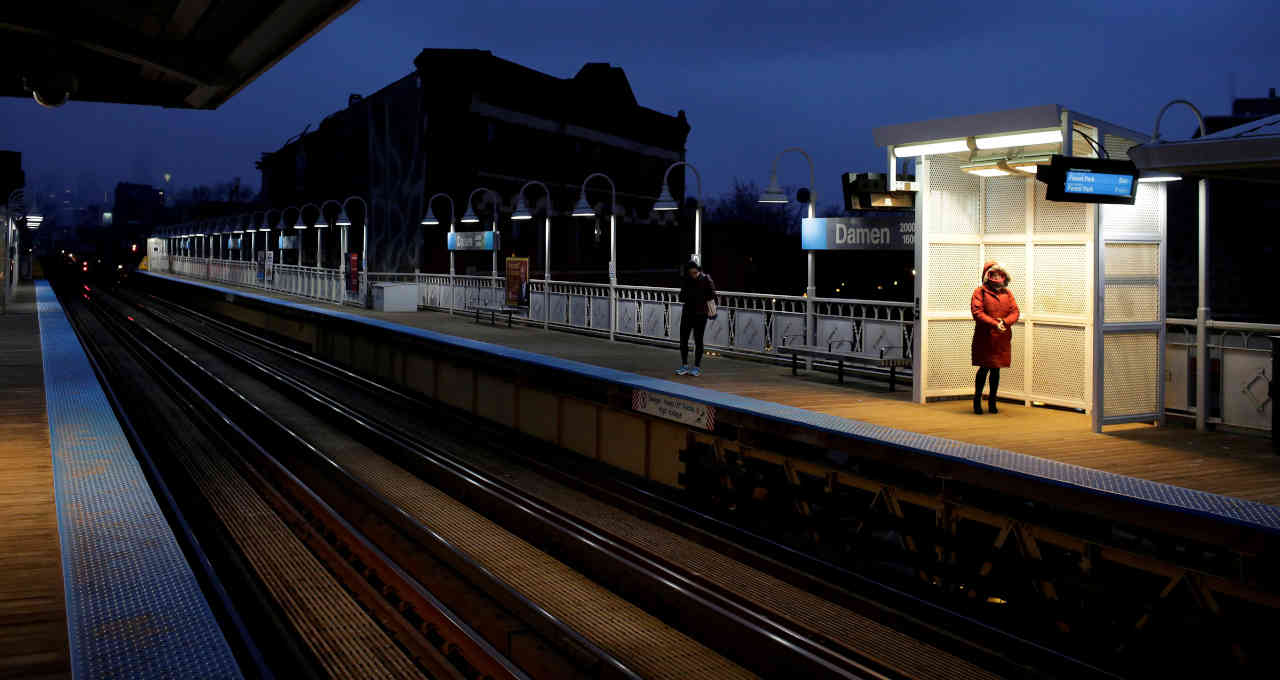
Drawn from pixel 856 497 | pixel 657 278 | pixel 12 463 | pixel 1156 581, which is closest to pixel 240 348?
pixel 12 463

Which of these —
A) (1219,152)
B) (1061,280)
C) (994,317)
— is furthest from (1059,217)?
(1219,152)

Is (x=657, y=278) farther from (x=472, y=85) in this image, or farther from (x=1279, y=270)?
(x=1279, y=270)

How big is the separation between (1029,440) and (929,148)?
4.10m

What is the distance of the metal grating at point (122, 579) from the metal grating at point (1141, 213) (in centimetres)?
932

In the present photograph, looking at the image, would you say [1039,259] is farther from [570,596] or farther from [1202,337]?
[570,596]

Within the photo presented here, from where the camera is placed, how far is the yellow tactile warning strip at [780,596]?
7.14m

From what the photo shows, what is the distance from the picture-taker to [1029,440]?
9977mm

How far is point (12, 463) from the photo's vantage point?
382 inches

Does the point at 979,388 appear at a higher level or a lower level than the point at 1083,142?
lower

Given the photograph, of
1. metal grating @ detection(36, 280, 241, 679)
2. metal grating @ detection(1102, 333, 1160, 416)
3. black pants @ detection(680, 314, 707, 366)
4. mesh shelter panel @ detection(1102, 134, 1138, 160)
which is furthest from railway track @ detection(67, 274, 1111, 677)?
mesh shelter panel @ detection(1102, 134, 1138, 160)

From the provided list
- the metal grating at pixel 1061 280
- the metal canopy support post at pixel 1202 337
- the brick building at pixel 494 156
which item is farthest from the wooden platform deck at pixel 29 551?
the brick building at pixel 494 156

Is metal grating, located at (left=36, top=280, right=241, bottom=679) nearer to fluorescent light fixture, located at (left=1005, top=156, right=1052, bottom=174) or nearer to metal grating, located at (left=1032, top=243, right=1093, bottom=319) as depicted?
fluorescent light fixture, located at (left=1005, top=156, right=1052, bottom=174)

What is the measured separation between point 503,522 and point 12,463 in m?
4.80

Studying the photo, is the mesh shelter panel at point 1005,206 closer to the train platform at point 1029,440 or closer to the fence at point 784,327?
the fence at point 784,327
